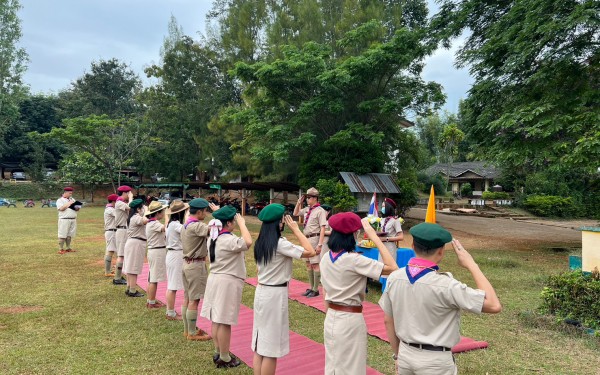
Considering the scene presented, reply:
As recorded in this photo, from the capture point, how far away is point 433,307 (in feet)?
7.88

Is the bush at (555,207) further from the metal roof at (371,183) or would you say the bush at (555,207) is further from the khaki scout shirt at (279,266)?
the khaki scout shirt at (279,266)

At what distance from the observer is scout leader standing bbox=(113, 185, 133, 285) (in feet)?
25.7

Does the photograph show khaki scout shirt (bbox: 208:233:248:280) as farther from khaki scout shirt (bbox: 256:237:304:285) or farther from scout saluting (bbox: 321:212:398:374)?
scout saluting (bbox: 321:212:398:374)

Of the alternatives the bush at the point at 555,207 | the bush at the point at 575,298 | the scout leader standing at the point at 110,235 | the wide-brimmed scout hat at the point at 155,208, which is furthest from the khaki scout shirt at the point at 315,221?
the bush at the point at 555,207

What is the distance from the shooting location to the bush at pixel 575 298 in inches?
212

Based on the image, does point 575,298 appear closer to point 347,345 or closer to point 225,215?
point 347,345

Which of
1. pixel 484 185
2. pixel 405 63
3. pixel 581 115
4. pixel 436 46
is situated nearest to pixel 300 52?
pixel 405 63

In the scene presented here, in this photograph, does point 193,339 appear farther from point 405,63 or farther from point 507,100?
point 405,63

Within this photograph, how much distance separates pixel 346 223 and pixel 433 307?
A: 89 cm

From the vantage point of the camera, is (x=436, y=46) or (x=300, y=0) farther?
(x=300, y=0)

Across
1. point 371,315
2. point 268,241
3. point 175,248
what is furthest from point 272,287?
point 371,315

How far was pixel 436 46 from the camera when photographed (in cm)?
1575

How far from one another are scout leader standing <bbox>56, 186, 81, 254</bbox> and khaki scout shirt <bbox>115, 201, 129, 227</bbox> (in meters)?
2.76

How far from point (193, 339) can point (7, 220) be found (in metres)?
19.3
